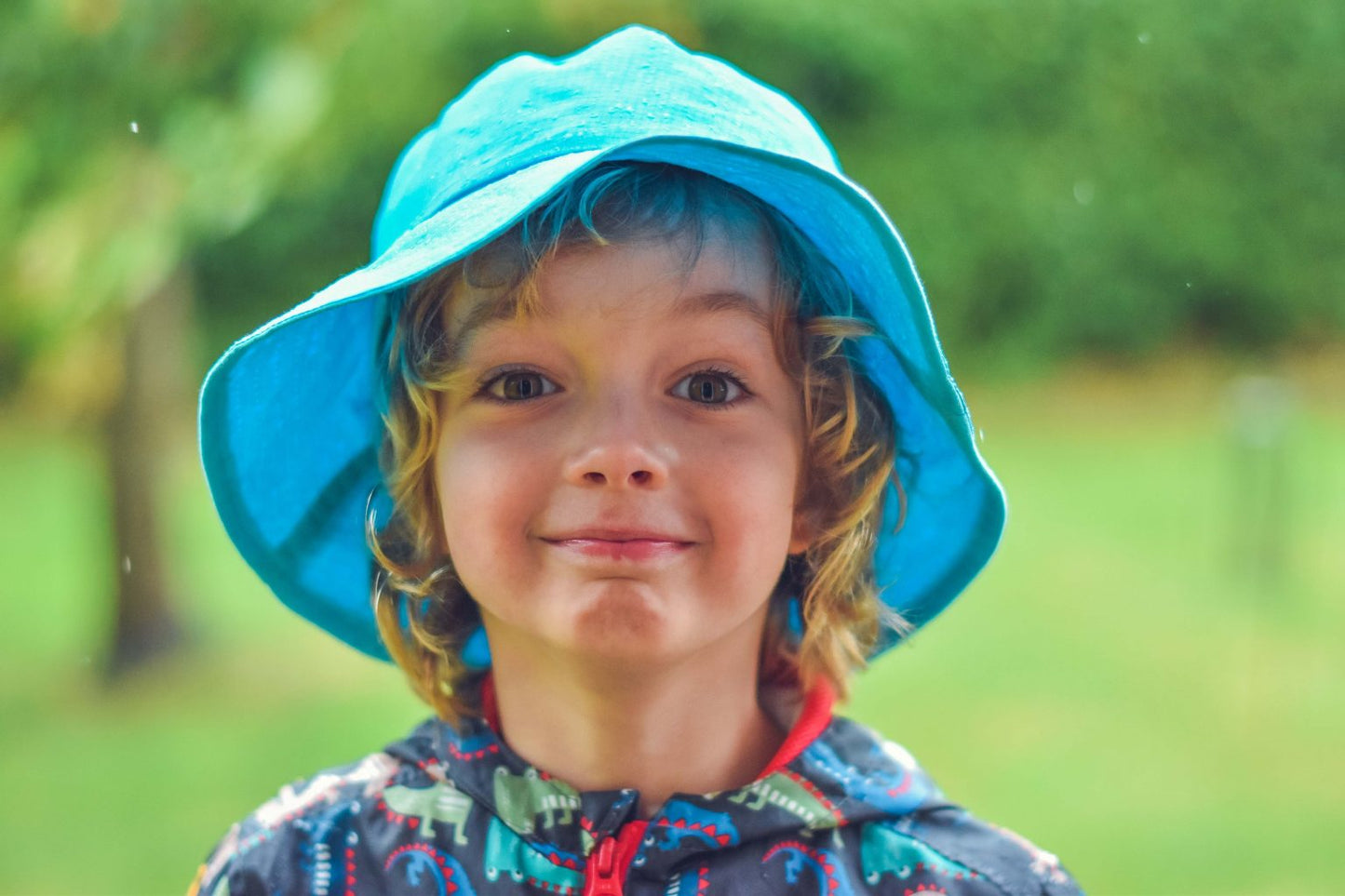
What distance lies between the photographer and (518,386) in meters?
0.88

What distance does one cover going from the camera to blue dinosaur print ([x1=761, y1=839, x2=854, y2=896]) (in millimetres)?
871

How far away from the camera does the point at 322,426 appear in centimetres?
102

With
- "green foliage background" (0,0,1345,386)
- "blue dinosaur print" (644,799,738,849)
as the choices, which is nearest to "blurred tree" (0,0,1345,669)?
"green foliage background" (0,0,1345,386)

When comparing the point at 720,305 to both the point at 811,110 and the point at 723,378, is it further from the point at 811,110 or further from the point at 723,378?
the point at 811,110

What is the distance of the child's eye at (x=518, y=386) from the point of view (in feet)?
2.86

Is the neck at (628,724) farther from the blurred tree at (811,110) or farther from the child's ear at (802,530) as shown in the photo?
the blurred tree at (811,110)

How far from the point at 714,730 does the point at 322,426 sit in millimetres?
347

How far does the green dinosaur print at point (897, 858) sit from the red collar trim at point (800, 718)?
66mm

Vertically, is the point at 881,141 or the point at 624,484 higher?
the point at 881,141

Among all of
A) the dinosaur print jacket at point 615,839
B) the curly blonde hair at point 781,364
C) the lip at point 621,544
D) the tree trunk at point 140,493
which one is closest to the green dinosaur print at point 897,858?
the dinosaur print jacket at point 615,839

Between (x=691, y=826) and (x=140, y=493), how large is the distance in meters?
2.23

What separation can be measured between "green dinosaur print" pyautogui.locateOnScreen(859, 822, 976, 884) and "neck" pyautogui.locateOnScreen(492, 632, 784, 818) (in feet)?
0.30

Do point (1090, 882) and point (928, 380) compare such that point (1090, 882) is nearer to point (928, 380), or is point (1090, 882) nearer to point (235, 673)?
point (928, 380)

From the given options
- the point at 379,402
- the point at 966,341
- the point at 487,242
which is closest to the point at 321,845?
the point at 379,402
